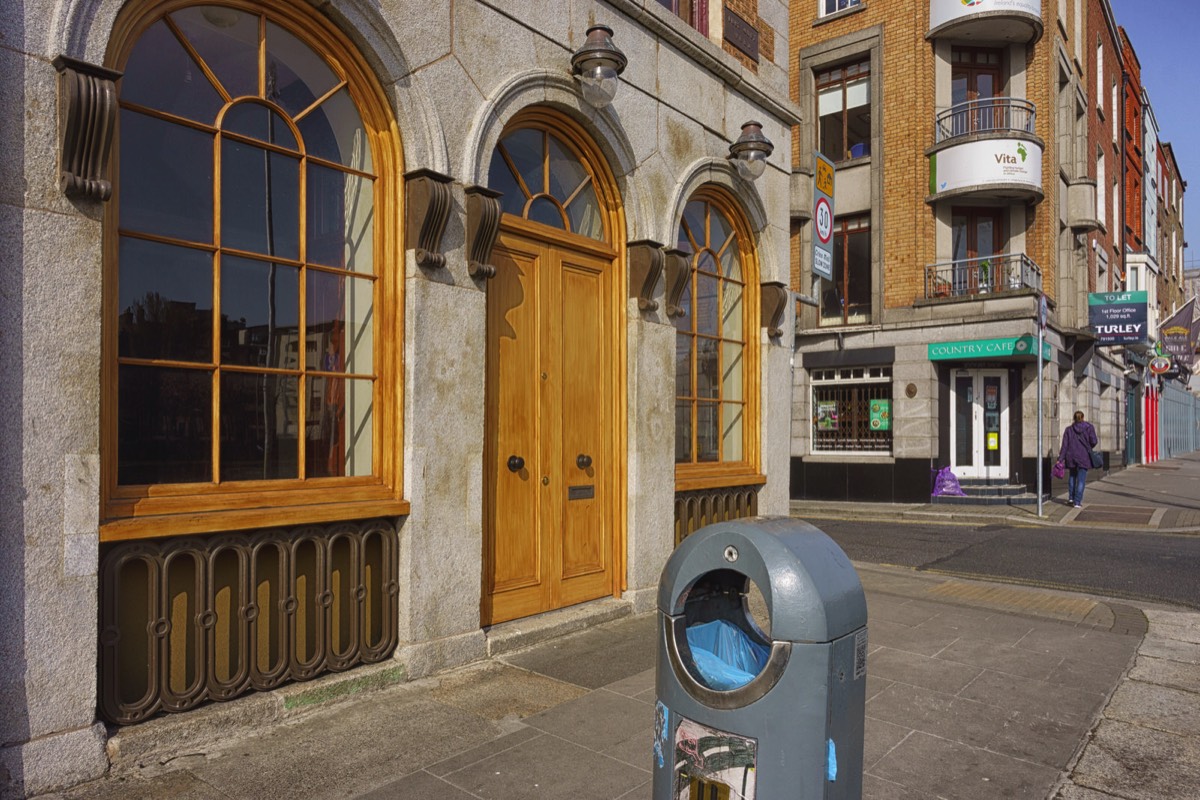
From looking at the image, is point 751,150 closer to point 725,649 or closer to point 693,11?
point 693,11

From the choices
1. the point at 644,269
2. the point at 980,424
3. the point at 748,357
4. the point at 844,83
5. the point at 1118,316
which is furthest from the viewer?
the point at 1118,316

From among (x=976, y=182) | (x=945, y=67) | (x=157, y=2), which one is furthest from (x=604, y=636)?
(x=945, y=67)

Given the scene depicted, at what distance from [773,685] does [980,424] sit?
17.8 m

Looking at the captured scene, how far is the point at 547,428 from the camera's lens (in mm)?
6102

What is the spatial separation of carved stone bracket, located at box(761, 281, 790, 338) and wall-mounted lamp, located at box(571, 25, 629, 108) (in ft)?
10.5

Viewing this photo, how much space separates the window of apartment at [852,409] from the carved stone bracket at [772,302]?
10.6 metres

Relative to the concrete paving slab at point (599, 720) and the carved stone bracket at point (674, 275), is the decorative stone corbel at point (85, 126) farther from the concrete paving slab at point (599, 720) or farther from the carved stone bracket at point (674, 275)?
the carved stone bracket at point (674, 275)

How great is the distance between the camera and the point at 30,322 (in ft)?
11.3

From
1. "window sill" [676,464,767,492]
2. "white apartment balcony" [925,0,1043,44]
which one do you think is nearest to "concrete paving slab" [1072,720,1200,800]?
"window sill" [676,464,767,492]

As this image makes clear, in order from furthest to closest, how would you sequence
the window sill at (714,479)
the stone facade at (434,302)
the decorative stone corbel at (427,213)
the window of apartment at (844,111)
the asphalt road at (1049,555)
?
the window of apartment at (844,111), the asphalt road at (1049,555), the window sill at (714,479), the decorative stone corbel at (427,213), the stone facade at (434,302)

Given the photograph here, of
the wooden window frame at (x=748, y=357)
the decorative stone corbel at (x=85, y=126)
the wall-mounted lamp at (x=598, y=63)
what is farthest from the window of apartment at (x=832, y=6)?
the decorative stone corbel at (x=85, y=126)

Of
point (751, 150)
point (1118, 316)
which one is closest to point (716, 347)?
point (751, 150)

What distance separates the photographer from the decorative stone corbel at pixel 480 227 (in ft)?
17.3

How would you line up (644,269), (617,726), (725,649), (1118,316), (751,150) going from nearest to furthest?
(725,649)
(617,726)
(644,269)
(751,150)
(1118,316)
